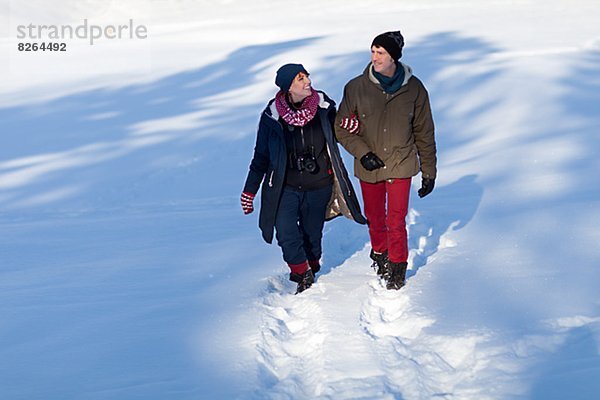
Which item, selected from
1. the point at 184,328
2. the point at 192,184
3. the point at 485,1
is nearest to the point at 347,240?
the point at 184,328

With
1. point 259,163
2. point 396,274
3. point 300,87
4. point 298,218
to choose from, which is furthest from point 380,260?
point 300,87

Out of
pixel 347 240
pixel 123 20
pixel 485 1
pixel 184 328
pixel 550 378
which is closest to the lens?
pixel 550 378

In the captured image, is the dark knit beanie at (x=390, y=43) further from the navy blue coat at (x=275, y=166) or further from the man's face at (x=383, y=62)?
the navy blue coat at (x=275, y=166)

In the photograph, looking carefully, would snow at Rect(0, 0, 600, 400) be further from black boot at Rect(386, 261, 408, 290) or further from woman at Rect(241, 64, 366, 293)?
woman at Rect(241, 64, 366, 293)

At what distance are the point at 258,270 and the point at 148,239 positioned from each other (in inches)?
57.6

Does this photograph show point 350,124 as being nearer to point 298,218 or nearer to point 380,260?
point 298,218

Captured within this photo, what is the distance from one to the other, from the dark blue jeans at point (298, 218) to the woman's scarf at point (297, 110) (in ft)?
1.67

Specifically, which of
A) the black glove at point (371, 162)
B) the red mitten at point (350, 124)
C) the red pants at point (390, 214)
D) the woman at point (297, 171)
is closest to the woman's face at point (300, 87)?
the woman at point (297, 171)

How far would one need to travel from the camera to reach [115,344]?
13.2ft

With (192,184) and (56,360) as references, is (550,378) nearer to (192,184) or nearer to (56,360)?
(56,360)

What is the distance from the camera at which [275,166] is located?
4504 mm

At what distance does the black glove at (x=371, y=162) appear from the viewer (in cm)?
439

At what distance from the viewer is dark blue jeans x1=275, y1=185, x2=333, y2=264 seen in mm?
4637

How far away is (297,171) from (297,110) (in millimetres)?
432
